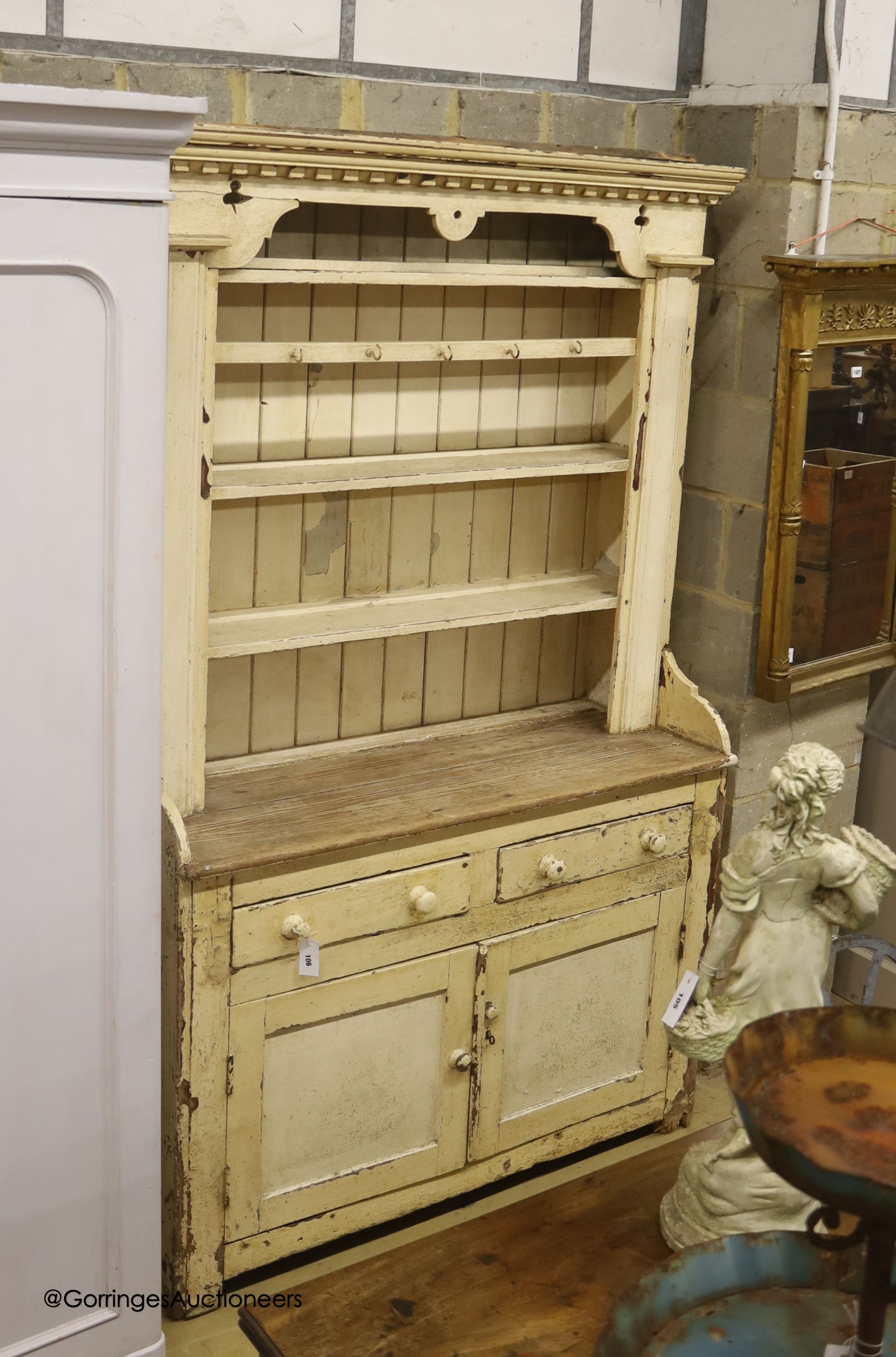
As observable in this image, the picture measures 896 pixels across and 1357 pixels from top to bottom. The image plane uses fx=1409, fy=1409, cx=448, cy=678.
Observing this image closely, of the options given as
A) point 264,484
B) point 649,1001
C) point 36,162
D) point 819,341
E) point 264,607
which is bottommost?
point 649,1001

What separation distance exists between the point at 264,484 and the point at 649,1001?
1.49m

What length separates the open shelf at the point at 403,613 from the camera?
282cm

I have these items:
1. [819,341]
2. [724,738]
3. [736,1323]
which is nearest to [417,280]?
[819,341]

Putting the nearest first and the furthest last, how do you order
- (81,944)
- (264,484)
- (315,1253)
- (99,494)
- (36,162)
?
(36,162) → (99,494) → (81,944) → (264,484) → (315,1253)

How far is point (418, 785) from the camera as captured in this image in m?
3.00

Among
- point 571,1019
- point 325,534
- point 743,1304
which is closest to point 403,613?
point 325,534

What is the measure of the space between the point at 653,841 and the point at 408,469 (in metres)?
0.97

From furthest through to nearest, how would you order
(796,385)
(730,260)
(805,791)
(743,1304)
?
(730,260) → (796,385) → (805,791) → (743,1304)

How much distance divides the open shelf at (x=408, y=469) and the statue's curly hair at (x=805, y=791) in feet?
3.48

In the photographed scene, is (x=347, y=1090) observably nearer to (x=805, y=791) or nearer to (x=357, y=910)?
(x=357, y=910)

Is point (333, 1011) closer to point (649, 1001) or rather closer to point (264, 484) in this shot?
point (649, 1001)

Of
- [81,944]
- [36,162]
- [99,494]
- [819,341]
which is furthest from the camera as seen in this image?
[819,341]

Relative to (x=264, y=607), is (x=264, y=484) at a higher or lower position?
higher

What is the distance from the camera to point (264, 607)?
2998 millimetres
